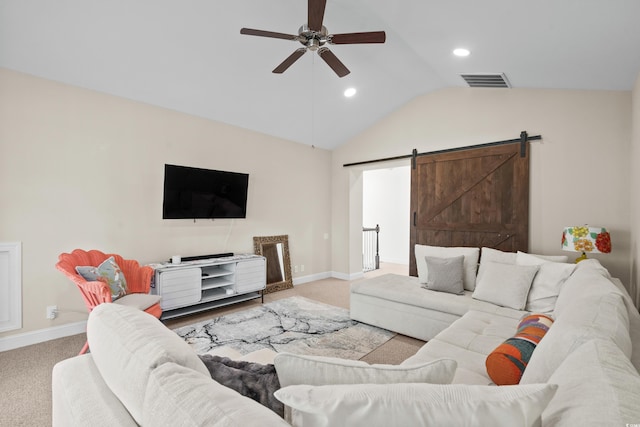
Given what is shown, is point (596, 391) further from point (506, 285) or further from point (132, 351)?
point (506, 285)

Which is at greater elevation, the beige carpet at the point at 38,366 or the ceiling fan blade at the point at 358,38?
the ceiling fan blade at the point at 358,38

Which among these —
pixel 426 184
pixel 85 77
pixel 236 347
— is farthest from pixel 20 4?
pixel 426 184

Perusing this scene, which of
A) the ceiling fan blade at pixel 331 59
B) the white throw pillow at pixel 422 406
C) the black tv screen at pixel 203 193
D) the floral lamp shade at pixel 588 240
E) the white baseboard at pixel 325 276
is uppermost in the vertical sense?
the ceiling fan blade at pixel 331 59

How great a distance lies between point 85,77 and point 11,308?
2463mm

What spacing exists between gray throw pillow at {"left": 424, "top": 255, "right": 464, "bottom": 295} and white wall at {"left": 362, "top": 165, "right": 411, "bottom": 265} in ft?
15.2

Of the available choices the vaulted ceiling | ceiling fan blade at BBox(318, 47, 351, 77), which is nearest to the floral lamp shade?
the vaulted ceiling

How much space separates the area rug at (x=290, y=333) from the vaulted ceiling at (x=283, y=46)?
9.35 feet

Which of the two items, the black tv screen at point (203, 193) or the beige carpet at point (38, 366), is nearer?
the beige carpet at point (38, 366)

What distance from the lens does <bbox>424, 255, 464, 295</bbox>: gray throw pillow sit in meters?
3.43

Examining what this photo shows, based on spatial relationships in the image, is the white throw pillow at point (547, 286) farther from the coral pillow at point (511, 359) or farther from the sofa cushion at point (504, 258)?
the coral pillow at point (511, 359)

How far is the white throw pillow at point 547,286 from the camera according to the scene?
2.82 m

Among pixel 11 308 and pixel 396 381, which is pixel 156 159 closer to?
pixel 11 308

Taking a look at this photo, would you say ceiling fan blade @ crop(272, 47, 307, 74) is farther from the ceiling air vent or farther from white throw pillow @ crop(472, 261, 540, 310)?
white throw pillow @ crop(472, 261, 540, 310)

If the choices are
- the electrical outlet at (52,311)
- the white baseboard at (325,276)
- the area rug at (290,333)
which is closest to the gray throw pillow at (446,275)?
the area rug at (290,333)
